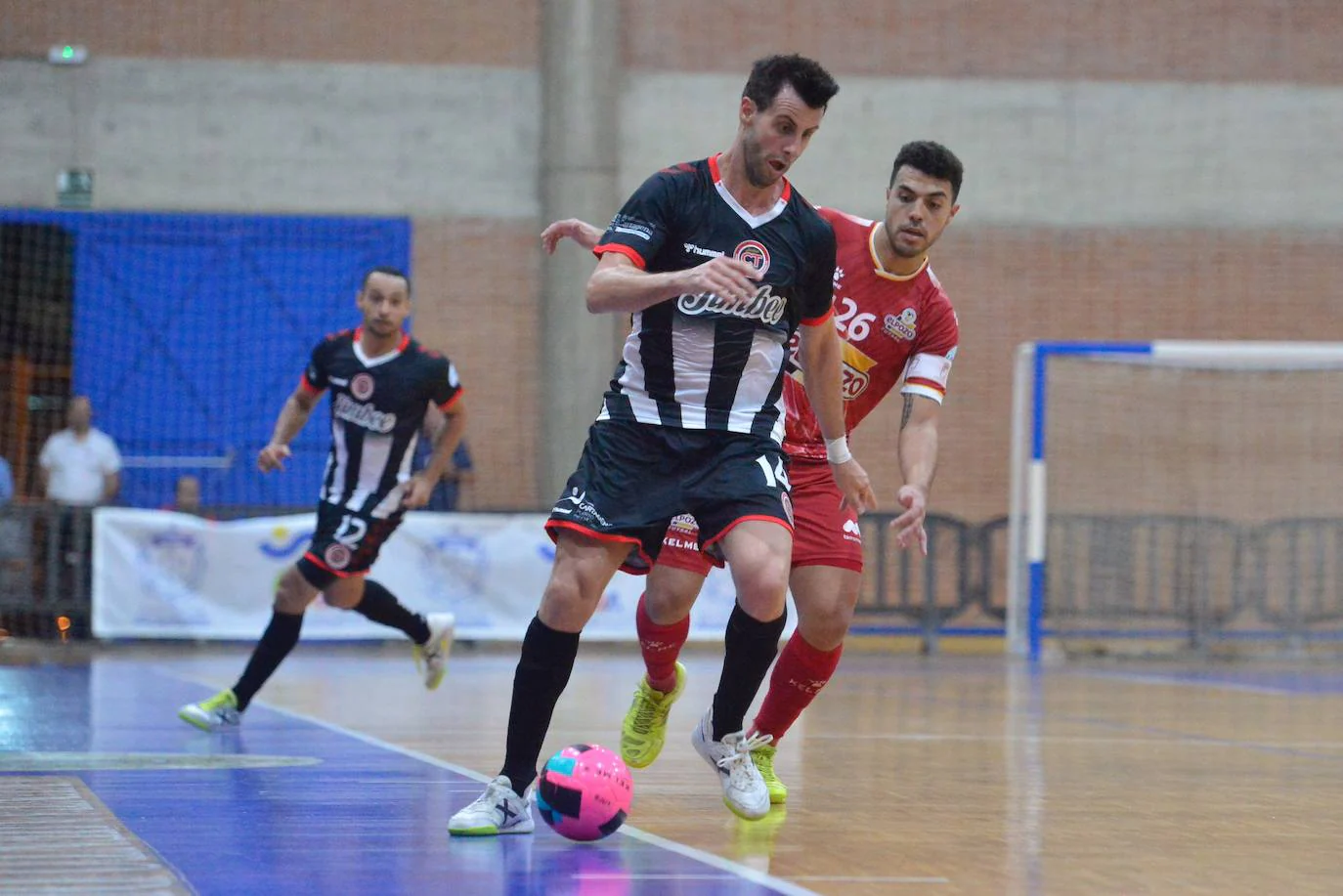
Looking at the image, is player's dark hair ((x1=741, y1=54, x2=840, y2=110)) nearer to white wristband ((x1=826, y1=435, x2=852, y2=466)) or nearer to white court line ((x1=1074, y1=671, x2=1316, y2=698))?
white wristband ((x1=826, y1=435, x2=852, y2=466))

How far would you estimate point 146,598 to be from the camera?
49.1 ft

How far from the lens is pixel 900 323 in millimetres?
6129

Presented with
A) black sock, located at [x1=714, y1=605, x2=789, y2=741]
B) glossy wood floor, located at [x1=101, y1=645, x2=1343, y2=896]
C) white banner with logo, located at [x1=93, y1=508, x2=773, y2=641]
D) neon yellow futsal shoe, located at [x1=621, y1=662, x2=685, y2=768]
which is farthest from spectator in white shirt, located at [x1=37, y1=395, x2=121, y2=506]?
black sock, located at [x1=714, y1=605, x2=789, y2=741]

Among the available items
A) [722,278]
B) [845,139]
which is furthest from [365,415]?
[845,139]

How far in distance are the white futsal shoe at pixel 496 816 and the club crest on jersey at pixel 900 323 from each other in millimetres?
2177

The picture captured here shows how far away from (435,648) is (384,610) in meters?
0.55

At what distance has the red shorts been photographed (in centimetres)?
568

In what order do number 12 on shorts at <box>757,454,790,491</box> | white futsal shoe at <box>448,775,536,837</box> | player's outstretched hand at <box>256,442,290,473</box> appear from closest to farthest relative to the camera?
white futsal shoe at <box>448,775,536,837</box> < number 12 on shorts at <box>757,454,790,491</box> < player's outstretched hand at <box>256,442,290,473</box>

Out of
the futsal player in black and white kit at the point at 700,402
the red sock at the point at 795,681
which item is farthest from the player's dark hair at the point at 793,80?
the red sock at the point at 795,681

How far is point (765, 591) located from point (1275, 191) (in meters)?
15.7

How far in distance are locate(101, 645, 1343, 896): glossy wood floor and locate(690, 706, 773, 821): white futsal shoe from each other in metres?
0.07

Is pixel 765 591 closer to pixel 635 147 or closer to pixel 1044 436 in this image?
pixel 1044 436

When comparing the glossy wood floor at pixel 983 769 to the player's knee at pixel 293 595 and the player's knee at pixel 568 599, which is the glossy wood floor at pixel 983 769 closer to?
the player's knee at pixel 293 595

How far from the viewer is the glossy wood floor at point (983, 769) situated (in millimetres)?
4430
